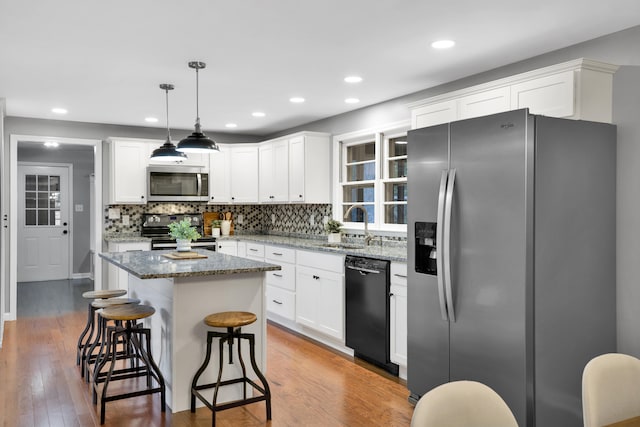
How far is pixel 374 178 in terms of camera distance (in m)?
5.40

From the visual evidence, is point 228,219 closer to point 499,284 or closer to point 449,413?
point 499,284

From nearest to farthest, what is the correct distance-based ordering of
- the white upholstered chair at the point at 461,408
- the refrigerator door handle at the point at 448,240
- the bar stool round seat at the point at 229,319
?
the white upholstered chair at the point at 461,408 → the refrigerator door handle at the point at 448,240 → the bar stool round seat at the point at 229,319

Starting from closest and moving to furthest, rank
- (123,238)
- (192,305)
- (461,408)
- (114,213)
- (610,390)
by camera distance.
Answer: (461,408)
(610,390)
(192,305)
(123,238)
(114,213)

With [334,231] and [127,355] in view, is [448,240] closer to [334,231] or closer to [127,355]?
[127,355]

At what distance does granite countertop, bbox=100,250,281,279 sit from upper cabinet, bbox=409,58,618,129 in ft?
6.06

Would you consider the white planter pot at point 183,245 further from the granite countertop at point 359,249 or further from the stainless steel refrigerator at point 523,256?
the stainless steel refrigerator at point 523,256

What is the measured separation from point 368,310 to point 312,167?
2163mm

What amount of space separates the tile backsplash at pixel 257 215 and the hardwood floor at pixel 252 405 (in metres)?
1.79

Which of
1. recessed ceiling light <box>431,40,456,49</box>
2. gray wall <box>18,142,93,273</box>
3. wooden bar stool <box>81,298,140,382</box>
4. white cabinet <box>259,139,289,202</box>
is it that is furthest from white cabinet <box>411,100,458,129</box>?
gray wall <box>18,142,93,273</box>

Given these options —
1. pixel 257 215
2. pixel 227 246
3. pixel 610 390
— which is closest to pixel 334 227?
pixel 227 246

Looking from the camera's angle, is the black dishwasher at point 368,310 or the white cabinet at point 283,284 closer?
the black dishwasher at point 368,310

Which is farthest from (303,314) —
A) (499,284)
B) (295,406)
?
(499,284)

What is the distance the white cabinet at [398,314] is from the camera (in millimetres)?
3930

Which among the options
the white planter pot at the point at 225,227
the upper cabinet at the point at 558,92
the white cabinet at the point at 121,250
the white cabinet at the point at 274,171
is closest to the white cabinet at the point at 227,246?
the white planter pot at the point at 225,227
